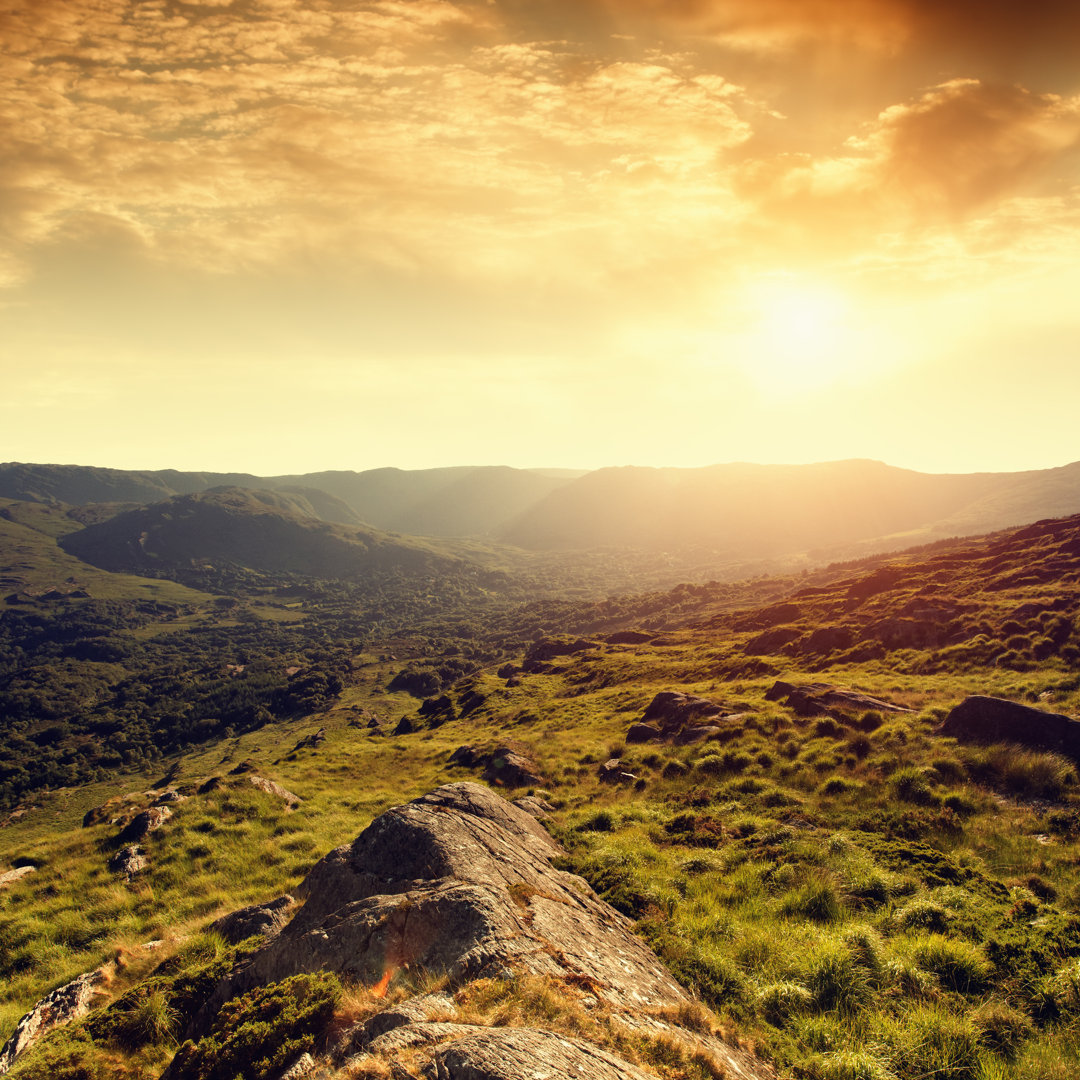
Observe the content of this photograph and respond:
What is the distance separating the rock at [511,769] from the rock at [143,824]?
53.1 ft

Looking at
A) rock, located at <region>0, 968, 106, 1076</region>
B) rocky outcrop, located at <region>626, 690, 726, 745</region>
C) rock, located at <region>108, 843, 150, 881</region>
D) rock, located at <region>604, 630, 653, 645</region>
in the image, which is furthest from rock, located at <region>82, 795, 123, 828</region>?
rock, located at <region>604, 630, 653, 645</region>

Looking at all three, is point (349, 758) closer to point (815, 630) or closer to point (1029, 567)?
point (815, 630)

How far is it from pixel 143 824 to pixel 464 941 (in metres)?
20.0

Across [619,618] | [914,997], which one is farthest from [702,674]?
[619,618]

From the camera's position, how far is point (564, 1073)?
16.7 feet

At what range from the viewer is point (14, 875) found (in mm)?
18125

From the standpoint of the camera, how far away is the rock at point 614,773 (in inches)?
1006

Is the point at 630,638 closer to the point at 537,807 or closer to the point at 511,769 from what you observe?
the point at 511,769

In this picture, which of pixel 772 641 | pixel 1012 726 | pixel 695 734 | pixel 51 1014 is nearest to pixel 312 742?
pixel 772 641

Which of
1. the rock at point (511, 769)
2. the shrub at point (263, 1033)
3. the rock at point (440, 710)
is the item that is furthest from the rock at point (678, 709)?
the rock at point (440, 710)

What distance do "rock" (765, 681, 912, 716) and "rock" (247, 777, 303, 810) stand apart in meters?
26.9

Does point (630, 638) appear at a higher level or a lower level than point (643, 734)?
lower

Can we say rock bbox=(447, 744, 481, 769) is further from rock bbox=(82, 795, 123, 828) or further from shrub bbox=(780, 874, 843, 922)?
shrub bbox=(780, 874, 843, 922)

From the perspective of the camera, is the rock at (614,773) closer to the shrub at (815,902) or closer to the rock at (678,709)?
the rock at (678,709)
